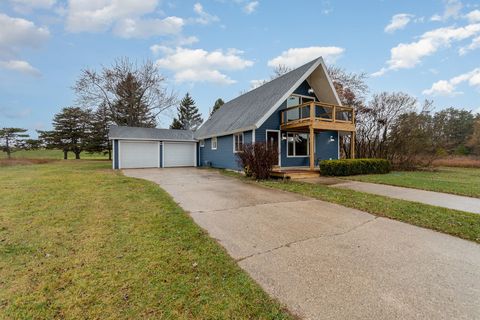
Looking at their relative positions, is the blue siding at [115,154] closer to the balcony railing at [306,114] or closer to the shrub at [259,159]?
the shrub at [259,159]

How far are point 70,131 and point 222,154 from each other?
23.6 m

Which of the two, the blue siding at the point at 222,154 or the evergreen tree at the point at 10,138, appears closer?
the blue siding at the point at 222,154

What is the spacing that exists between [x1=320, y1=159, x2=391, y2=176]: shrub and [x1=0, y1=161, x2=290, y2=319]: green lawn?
848 cm

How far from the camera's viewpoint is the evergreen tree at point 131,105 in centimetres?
2498

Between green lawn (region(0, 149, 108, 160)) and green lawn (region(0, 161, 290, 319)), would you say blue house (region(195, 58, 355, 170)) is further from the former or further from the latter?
green lawn (region(0, 149, 108, 160))

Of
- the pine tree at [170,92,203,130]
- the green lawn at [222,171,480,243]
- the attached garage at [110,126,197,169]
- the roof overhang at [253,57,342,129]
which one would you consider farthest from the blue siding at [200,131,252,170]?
the pine tree at [170,92,203,130]

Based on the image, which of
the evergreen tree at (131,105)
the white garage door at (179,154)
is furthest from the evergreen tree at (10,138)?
the white garage door at (179,154)

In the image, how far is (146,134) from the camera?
712 inches

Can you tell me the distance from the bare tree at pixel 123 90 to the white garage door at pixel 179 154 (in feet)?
35.8

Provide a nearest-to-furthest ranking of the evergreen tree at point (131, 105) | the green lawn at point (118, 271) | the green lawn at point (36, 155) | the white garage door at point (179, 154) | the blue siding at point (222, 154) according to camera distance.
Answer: the green lawn at point (118, 271)
the blue siding at point (222, 154)
the white garage door at point (179, 154)
the evergreen tree at point (131, 105)
the green lawn at point (36, 155)

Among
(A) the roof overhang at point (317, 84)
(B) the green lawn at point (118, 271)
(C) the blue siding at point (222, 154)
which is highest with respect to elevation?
(A) the roof overhang at point (317, 84)

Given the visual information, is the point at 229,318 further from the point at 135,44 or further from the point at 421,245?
the point at 135,44

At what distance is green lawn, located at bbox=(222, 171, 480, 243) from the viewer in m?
3.98

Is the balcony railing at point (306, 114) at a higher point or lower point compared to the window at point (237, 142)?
higher
